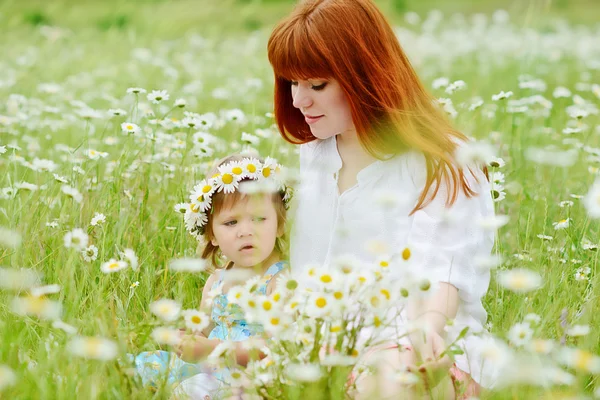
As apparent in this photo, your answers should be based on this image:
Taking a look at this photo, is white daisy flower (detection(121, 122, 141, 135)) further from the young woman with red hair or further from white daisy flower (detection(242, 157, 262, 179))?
the young woman with red hair

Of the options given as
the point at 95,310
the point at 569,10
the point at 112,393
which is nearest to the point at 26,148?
the point at 95,310

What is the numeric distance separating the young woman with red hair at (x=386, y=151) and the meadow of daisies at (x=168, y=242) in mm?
106

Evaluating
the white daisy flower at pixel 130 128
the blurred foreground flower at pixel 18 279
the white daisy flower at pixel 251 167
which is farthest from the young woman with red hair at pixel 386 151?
the blurred foreground flower at pixel 18 279

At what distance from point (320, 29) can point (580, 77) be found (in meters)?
4.58

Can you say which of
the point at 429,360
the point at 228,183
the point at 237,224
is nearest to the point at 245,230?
the point at 237,224

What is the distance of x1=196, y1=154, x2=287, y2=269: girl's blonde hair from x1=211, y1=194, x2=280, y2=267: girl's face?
0.02 meters

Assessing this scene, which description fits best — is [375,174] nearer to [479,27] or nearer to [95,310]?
[95,310]

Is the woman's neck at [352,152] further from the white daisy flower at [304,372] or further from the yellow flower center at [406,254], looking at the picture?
the white daisy flower at [304,372]

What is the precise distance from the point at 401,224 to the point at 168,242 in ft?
2.90

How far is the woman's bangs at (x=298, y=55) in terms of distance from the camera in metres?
2.19

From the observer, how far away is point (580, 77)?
626 cm

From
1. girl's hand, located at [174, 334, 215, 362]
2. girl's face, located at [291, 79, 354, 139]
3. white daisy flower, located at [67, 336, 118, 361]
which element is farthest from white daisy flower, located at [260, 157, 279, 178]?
white daisy flower, located at [67, 336, 118, 361]

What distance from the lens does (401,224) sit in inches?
87.6

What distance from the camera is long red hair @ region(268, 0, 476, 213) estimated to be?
2.18 m
